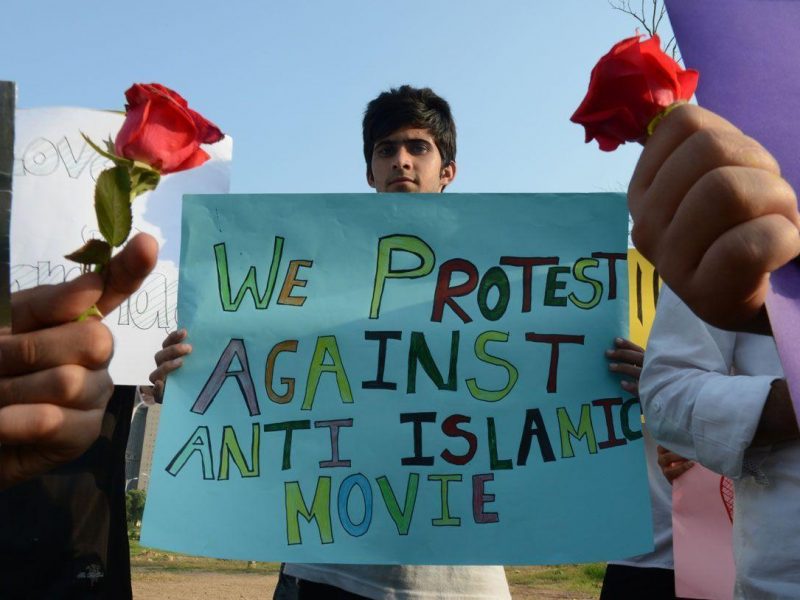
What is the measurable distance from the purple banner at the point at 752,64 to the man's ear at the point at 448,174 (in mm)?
1875

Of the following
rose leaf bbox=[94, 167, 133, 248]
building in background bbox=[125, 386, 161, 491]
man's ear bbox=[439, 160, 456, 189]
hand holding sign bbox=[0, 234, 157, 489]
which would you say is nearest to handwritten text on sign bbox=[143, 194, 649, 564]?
man's ear bbox=[439, 160, 456, 189]

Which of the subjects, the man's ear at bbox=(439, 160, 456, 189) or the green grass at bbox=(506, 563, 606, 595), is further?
the green grass at bbox=(506, 563, 606, 595)

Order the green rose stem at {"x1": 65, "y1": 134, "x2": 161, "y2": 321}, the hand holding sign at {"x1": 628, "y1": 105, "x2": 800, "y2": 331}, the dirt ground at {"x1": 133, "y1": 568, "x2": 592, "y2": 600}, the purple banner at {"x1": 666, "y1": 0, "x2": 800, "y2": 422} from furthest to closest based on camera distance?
1. the dirt ground at {"x1": 133, "y1": 568, "x2": 592, "y2": 600}
2. the green rose stem at {"x1": 65, "y1": 134, "x2": 161, "y2": 321}
3. the purple banner at {"x1": 666, "y1": 0, "x2": 800, "y2": 422}
4. the hand holding sign at {"x1": 628, "y1": 105, "x2": 800, "y2": 331}

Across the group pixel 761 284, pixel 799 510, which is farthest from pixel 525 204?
pixel 761 284

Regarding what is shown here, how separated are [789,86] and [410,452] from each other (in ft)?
4.39

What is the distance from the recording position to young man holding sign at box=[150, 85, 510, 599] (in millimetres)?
2023

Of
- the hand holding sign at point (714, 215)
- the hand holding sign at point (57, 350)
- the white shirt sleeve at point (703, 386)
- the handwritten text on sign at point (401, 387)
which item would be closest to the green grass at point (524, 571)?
the handwritten text on sign at point (401, 387)

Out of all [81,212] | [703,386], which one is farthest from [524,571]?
[703,386]

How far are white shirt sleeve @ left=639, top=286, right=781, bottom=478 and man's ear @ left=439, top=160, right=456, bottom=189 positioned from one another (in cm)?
130

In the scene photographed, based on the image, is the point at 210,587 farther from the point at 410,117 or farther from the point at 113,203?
the point at 113,203

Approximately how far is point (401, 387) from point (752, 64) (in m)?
1.33

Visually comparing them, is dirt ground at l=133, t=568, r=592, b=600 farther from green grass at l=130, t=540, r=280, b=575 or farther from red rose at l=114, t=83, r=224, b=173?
red rose at l=114, t=83, r=224, b=173

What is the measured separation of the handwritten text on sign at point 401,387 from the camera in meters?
1.99

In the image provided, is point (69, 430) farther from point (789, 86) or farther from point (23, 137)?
point (23, 137)
